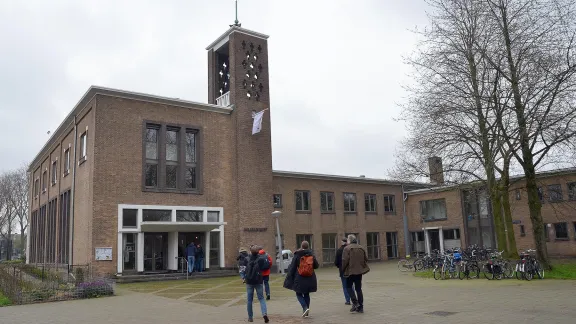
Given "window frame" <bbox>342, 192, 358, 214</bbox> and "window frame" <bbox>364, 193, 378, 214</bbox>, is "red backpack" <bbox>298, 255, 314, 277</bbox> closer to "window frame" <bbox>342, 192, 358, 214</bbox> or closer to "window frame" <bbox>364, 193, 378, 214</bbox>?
"window frame" <bbox>342, 192, 358, 214</bbox>

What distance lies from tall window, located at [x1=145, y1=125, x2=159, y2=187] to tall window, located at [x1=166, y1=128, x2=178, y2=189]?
640 mm

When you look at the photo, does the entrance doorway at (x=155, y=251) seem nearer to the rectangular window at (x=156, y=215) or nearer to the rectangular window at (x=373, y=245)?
the rectangular window at (x=156, y=215)

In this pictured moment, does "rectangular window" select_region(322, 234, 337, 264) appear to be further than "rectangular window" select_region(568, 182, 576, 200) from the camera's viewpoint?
Yes

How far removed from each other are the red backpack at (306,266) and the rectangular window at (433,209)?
33.2 meters

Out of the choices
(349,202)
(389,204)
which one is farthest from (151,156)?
(389,204)

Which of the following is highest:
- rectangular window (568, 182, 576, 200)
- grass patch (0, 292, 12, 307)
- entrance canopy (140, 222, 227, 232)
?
rectangular window (568, 182, 576, 200)

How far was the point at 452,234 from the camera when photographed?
40969 millimetres

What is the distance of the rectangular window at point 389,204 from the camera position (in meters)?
42.4

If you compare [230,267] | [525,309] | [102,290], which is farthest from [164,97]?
[525,309]

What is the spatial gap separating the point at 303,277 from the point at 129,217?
16348 millimetres

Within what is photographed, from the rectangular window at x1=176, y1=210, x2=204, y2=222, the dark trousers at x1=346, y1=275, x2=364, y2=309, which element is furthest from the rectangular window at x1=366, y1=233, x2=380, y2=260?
the dark trousers at x1=346, y1=275, x2=364, y2=309

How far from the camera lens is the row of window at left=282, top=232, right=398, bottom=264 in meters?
36.1

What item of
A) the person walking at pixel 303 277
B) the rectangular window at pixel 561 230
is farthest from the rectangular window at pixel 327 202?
the person walking at pixel 303 277

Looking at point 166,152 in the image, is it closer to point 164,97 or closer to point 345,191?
point 164,97
